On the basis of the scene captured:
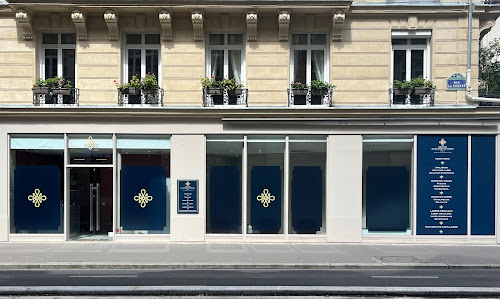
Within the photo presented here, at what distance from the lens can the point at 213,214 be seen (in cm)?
1622

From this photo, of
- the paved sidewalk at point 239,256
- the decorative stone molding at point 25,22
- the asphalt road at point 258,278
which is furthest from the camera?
the decorative stone molding at point 25,22

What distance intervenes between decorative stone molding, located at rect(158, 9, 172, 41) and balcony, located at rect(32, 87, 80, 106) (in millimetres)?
3451

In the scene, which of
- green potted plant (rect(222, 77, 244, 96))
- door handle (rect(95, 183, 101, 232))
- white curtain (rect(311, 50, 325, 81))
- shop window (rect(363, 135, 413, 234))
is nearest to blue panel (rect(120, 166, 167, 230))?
door handle (rect(95, 183, 101, 232))

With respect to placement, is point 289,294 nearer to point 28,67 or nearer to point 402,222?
point 402,222

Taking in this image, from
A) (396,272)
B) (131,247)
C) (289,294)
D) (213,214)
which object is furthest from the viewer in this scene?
(213,214)

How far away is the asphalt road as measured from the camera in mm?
10576

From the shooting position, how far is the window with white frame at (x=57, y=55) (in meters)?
16.3

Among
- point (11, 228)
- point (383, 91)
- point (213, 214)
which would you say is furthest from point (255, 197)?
point (11, 228)

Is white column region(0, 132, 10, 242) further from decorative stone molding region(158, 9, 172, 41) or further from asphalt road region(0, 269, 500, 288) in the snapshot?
decorative stone molding region(158, 9, 172, 41)

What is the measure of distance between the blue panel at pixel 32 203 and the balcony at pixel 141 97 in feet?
10.9

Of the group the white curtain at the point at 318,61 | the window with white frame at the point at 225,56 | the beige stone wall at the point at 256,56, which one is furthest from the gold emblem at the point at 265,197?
the white curtain at the point at 318,61

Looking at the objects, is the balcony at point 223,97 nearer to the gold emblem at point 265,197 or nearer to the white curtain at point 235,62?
the white curtain at point 235,62

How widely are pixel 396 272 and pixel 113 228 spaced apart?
9187mm

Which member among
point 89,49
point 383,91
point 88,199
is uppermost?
point 89,49
